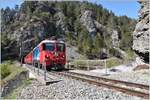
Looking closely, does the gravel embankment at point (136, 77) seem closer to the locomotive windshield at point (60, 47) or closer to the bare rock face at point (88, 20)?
the locomotive windshield at point (60, 47)

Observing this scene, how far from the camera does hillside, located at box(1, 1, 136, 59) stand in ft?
408

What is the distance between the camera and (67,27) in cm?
16275

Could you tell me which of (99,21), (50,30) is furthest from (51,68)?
(99,21)

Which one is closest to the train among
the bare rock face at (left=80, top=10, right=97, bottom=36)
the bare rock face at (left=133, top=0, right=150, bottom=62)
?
the bare rock face at (left=133, top=0, right=150, bottom=62)

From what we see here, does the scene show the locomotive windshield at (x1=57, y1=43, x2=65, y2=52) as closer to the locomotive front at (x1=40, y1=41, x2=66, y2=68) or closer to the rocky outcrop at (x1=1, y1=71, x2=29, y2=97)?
the locomotive front at (x1=40, y1=41, x2=66, y2=68)

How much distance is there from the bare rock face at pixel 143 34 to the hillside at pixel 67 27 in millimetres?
69970

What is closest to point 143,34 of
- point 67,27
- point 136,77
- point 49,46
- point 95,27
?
point 136,77

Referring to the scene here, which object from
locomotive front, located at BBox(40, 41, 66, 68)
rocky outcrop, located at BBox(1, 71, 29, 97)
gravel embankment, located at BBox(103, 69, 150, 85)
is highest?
locomotive front, located at BBox(40, 41, 66, 68)

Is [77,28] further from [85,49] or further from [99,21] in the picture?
[85,49]

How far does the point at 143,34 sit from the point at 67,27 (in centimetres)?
13613

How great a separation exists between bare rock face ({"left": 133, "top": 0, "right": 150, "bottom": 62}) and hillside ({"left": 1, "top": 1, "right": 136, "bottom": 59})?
70.0 metres

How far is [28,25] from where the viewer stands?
133375 mm

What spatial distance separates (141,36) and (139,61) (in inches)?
127

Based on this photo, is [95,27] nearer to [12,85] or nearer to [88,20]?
[88,20]
